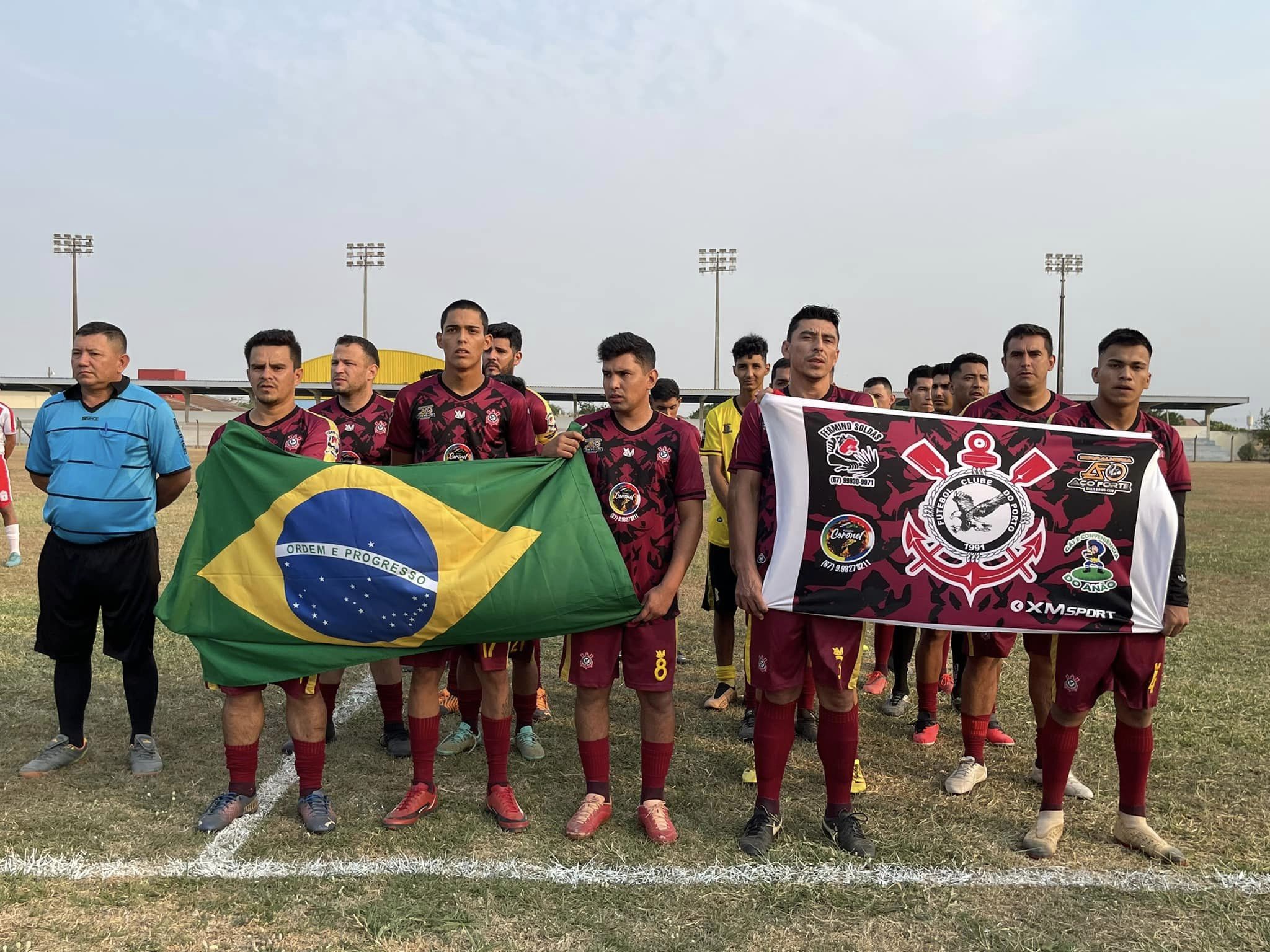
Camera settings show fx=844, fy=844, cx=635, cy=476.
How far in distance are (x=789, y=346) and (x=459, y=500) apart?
177 centimetres

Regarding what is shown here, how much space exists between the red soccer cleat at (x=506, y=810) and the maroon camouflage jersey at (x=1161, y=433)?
10.1 ft

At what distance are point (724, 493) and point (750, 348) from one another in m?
0.99

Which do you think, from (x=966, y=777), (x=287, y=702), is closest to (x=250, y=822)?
(x=287, y=702)

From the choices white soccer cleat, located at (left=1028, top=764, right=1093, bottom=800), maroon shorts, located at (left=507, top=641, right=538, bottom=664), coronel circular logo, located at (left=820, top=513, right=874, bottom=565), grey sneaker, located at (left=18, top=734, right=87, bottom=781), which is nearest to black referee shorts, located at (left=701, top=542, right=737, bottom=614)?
maroon shorts, located at (left=507, top=641, right=538, bottom=664)

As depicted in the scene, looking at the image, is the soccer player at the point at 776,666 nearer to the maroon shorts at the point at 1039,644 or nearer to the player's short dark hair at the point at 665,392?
the maroon shorts at the point at 1039,644

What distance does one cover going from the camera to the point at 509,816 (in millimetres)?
3887

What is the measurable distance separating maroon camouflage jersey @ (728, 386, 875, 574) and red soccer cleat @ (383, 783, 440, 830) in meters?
1.89

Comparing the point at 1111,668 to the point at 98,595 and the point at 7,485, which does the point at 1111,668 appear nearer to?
the point at 98,595

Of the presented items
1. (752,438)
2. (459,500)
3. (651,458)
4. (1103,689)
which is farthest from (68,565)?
(1103,689)

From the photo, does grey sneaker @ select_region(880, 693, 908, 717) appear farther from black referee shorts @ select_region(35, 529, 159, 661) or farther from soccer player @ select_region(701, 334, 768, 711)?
black referee shorts @ select_region(35, 529, 159, 661)

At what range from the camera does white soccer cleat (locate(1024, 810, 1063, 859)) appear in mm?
3674

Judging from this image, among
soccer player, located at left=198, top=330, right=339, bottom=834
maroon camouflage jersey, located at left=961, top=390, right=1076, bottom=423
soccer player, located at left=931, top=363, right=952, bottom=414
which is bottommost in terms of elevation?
soccer player, located at left=198, top=330, right=339, bottom=834

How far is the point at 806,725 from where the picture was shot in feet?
17.3

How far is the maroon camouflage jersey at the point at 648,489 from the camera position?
3955mm
